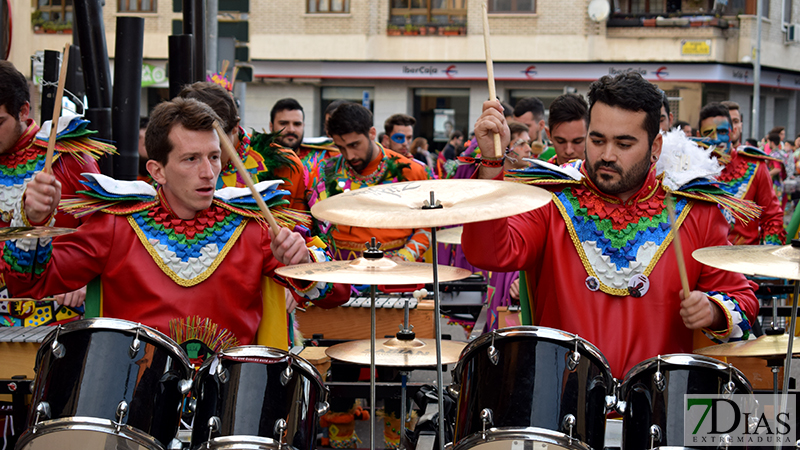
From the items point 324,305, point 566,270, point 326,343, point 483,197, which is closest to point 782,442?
point 566,270

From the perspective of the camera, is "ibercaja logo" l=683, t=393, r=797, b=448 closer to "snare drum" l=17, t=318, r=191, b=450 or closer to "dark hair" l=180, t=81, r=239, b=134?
"snare drum" l=17, t=318, r=191, b=450

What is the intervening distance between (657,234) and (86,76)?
3.40 m

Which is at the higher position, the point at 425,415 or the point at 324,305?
the point at 324,305

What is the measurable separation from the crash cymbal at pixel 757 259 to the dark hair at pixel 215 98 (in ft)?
8.69

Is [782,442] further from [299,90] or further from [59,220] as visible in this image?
[299,90]

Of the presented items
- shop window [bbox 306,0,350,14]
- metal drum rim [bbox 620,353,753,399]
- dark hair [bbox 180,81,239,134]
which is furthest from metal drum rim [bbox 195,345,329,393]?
shop window [bbox 306,0,350,14]

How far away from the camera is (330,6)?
918 inches

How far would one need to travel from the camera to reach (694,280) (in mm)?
3223

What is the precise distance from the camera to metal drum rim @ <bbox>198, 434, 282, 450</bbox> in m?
2.57

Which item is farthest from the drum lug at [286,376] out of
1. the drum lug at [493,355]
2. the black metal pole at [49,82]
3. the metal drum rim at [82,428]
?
the black metal pole at [49,82]

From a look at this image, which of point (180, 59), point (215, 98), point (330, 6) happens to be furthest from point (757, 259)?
Result: point (330, 6)

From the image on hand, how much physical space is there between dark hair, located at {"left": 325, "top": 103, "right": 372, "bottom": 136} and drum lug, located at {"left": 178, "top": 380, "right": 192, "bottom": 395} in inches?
154

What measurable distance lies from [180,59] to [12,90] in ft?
4.70

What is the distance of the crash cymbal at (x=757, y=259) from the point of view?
8.11ft
